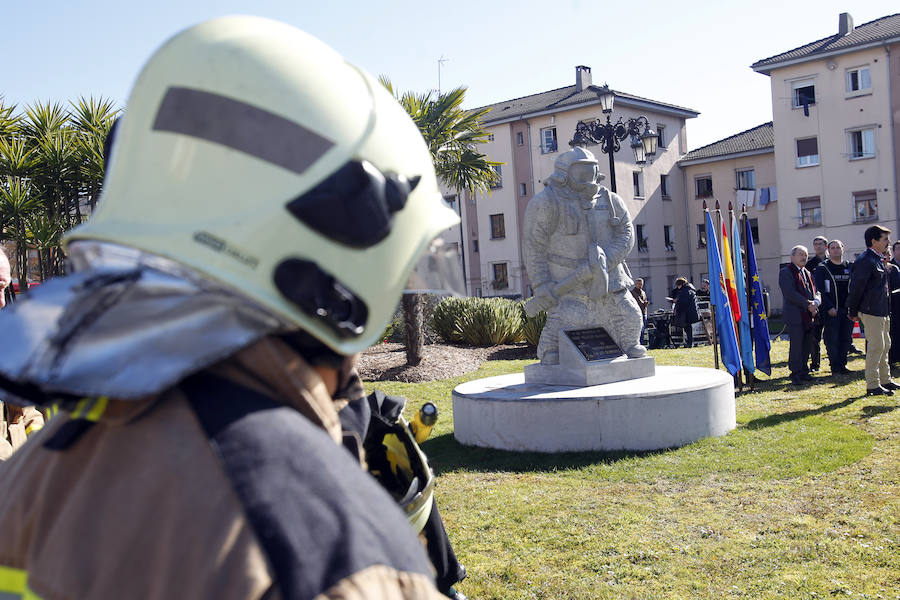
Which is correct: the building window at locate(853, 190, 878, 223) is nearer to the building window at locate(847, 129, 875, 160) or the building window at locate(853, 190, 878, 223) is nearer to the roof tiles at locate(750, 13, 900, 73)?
the building window at locate(847, 129, 875, 160)

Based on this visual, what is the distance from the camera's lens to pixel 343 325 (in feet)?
3.55

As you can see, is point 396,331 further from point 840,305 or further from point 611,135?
point 840,305

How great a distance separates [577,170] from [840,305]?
6604mm

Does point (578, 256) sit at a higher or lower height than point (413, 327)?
higher

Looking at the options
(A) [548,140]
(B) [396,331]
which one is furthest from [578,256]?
(A) [548,140]

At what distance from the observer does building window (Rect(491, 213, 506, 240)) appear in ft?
141

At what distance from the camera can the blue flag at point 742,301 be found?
10805mm

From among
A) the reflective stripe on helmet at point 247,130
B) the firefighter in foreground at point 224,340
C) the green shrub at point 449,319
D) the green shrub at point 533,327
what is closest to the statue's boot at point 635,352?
the firefighter in foreground at point 224,340

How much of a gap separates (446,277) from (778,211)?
39.4 metres

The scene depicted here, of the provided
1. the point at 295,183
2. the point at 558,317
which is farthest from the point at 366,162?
the point at 558,317

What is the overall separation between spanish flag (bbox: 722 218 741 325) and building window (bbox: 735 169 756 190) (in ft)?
110

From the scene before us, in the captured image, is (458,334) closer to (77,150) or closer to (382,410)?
(77,150)

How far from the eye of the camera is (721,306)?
1039 centimetres

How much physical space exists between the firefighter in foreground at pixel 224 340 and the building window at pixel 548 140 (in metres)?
41.4
